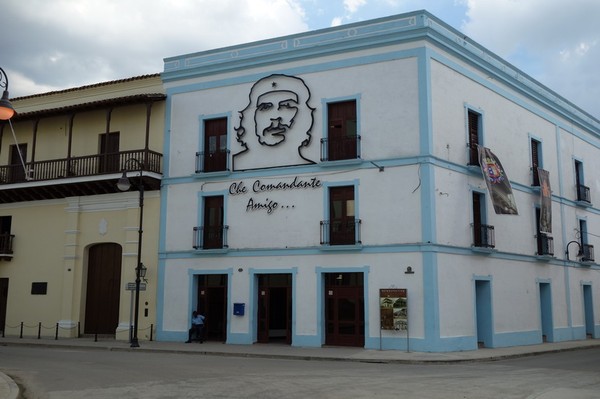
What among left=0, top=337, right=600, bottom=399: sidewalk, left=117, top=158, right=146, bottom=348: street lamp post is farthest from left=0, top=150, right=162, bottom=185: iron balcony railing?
left=0, top=337, right=600, bottom=399: sidewalk

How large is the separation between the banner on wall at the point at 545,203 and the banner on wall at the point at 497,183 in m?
3.42

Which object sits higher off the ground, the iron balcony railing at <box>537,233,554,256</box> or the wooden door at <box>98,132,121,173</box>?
the wooden door at <box>98,132,121,173</box>

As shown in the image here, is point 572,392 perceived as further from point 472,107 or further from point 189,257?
point 189,257

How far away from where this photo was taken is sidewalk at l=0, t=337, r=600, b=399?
20.3 meters

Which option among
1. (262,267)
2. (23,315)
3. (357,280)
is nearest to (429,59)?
(357,280)

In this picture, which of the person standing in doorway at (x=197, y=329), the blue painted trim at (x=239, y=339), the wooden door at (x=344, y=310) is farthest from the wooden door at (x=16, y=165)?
the wooden door at (x=344, y=310)

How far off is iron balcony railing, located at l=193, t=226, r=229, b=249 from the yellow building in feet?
7.09

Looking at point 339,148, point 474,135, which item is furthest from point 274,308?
point 474,135

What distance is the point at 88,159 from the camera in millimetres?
29125

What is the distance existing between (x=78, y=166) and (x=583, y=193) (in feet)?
80.2

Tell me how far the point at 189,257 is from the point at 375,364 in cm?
1041

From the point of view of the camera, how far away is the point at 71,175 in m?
28.7

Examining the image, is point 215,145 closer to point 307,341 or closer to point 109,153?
point 109,153

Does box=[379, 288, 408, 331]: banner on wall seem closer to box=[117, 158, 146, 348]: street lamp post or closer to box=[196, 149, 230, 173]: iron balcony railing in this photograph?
box=[196, 149, 230, 173]: iron balcony railing
